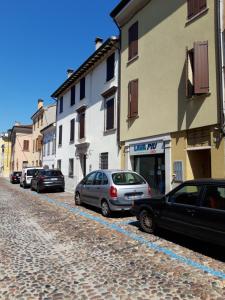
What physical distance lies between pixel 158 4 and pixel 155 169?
7541mm

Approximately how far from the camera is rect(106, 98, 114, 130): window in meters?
17.7

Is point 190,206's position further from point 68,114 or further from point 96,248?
point 68,114

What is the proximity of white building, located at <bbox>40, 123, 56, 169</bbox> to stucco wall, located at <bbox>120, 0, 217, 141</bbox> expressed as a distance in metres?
16.0

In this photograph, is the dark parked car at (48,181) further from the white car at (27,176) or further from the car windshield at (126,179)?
the car windshield at (126,179)

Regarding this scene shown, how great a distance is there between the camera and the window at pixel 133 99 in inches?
585

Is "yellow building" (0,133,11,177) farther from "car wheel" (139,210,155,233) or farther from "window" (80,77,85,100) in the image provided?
"car wheel" (139,210,155,233)

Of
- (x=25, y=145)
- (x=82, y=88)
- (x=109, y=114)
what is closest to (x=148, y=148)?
(x=109, y=114)

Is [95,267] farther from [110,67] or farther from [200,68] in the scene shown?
[110,67]

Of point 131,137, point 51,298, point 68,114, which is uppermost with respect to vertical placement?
point 68,114

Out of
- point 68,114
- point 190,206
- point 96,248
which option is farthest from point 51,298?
point 68,114

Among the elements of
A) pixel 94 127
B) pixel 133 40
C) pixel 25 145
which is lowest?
pixel 94 127

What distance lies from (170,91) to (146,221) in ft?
21.4

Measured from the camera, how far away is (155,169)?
13742 millimetres

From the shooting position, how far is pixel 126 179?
10453 mm
